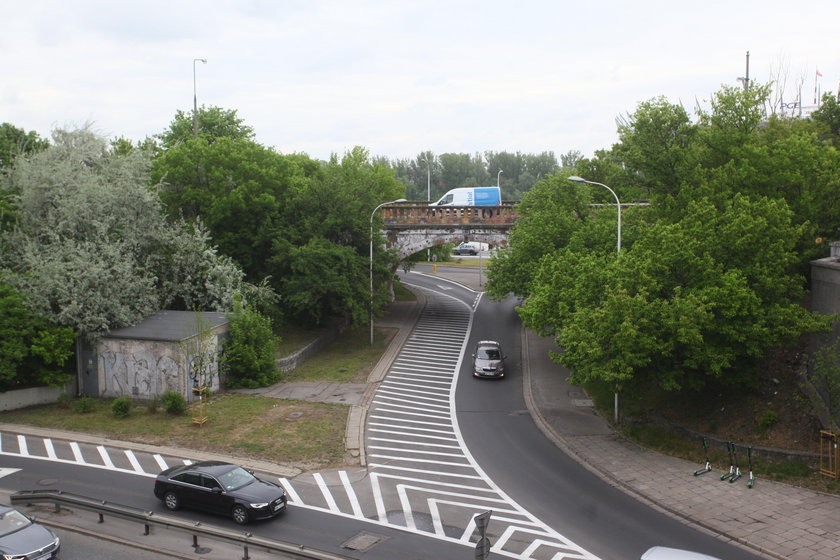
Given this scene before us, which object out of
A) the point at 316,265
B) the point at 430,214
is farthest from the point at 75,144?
the point at 430,214

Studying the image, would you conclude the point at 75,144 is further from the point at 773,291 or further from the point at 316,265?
the point at 773,291

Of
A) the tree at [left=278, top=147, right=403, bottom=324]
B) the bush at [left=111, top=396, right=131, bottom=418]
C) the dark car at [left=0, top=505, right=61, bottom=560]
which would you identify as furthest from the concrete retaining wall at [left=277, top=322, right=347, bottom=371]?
the dark car at [left=0, top=505, right=61, bottom=560]

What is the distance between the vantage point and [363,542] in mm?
18125

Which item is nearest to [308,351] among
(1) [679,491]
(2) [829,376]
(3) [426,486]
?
(3) [426,486]

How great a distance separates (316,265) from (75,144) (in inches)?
610

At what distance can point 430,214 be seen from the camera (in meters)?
52.4

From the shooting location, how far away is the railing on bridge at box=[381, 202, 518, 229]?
51906 mm

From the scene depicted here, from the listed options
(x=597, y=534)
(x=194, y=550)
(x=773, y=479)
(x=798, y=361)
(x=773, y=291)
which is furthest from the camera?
(x=798, y=361)

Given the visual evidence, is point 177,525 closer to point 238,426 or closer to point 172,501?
point 172,501

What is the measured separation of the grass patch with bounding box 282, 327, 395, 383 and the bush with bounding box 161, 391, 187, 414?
759 cm

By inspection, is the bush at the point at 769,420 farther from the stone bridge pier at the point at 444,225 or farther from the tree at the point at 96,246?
the stone bridge pier at the point at 444,225

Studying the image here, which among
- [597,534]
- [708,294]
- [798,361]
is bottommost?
[597,534]

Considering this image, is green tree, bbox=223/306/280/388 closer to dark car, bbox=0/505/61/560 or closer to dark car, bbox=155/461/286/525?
dark car, bbox=155/461/286/525

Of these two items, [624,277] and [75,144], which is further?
[75,144]
